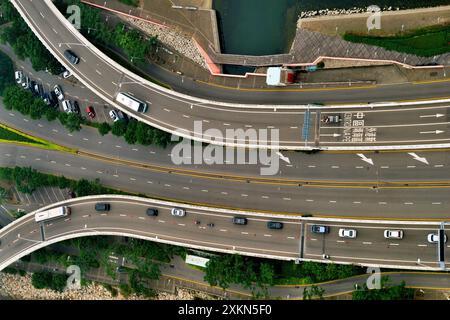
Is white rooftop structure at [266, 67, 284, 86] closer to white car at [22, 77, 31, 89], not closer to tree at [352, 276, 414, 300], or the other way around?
tree at [352, 276, 414, 300]

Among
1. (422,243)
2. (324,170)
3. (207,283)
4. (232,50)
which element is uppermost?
(232,50)

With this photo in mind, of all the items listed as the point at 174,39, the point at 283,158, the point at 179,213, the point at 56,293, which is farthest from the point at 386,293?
the point at 56,293

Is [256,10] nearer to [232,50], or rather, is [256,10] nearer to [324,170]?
Answer: [232,50]

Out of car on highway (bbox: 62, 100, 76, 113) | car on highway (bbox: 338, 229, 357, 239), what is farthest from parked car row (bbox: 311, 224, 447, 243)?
car on highway (bbox: 62, 100, 76, 113)

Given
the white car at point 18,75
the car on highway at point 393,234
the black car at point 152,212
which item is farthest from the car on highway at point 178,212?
the white car at point 18,75

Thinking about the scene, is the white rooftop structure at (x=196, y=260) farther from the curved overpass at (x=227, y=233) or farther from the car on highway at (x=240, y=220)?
the car on highway at (x=240, y=220)

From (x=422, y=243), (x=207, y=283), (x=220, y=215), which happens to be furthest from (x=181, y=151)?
(x=422, y=243)
